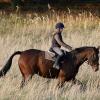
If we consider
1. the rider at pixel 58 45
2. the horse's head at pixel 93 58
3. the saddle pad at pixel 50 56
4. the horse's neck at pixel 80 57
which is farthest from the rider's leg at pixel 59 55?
the horse's head at pixel 93 58

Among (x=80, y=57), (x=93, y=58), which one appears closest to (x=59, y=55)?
(x=80, y=57)

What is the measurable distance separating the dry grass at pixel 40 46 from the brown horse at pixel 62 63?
21 cm

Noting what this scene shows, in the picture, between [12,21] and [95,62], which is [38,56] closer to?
[95,62]

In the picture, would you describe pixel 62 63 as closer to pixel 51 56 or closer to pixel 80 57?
pixel 51 56

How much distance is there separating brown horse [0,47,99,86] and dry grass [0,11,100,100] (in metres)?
0.21

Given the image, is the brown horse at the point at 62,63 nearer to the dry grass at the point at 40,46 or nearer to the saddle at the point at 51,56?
the saddle at the point at 51,56

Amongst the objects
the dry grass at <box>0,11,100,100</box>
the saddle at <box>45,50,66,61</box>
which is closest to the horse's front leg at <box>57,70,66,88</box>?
the dry grass at <box>0,11,100,100</box>

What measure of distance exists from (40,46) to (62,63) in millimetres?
4085

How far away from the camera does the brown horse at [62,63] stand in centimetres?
1016

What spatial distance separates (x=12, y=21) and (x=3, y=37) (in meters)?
3.31

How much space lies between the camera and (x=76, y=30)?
55.0ft

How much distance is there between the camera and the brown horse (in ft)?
33.3

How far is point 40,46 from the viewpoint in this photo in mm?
14273

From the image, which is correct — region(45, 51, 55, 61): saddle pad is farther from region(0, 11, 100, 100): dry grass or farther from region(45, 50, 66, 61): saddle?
region(0, 11, 100, 100): dry grass
